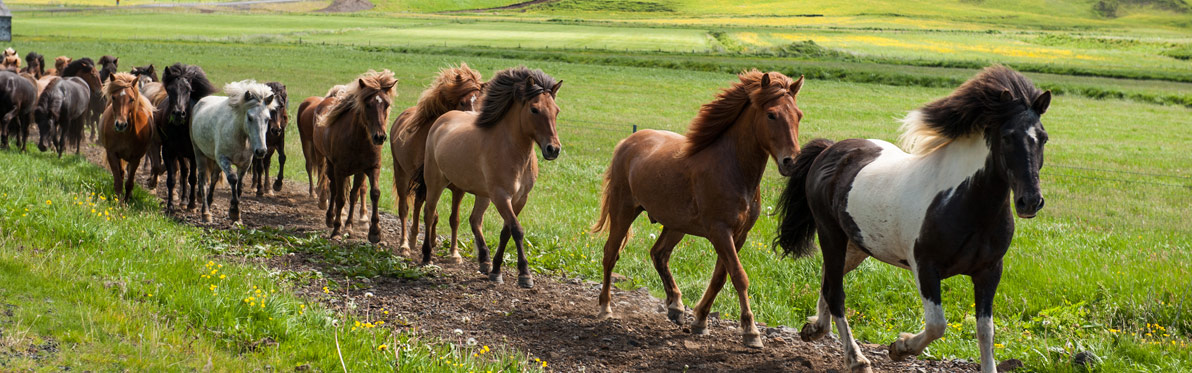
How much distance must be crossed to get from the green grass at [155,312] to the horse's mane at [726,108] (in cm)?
231

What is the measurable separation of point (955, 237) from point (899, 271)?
3.53 meters

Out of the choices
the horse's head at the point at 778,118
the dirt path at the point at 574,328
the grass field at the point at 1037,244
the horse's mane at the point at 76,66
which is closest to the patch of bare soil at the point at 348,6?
the grass field at the point at 1037,244

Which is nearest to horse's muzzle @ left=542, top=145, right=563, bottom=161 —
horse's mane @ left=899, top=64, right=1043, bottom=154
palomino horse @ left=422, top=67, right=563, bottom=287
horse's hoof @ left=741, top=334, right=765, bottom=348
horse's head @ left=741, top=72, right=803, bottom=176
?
palomino horse @ left=422, top=67, right=563, bottom=287

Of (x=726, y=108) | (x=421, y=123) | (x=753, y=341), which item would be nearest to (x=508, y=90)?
(x=421, y=123)

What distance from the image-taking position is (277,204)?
13453mm

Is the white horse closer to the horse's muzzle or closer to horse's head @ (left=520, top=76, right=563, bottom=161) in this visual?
horse's head @ (left=520, top=76, right=563, bottom=161)

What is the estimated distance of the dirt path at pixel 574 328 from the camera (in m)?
6.59

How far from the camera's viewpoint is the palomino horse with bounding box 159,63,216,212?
477 inches

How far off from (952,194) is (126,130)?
10.7 m

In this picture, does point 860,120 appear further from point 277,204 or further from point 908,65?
point 908,65

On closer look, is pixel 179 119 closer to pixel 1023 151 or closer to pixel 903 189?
pixel 903 189

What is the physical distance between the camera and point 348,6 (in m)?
141

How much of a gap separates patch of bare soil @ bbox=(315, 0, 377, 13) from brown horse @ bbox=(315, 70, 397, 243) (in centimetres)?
13180

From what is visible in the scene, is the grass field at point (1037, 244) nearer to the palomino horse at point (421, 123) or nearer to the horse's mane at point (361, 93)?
the palomino horse at point (421, 123)
